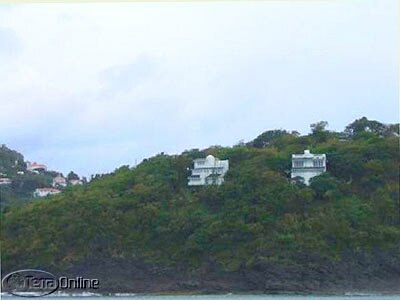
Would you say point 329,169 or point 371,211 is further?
point 329,169

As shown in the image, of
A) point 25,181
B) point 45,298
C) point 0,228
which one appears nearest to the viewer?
point 45,298

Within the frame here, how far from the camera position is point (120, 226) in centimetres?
2884

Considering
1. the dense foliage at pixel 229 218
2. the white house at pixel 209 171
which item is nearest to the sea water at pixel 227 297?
the dense foliage at pixel 229 218

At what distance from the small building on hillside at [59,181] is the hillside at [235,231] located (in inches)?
119

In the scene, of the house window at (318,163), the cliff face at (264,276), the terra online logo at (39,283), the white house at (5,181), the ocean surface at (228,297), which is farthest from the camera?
the white house at (5,181)

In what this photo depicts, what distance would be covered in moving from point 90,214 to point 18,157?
17.2 feet

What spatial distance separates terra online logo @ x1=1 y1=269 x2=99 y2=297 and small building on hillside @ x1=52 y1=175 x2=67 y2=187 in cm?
→ 416

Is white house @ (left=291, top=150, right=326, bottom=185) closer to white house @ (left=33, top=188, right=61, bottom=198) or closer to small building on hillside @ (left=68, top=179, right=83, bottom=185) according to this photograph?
small building on hillside @ (left=68, top=179, right=83, bottom=185)

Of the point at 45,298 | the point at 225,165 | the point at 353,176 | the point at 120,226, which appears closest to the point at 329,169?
the point at 353,176

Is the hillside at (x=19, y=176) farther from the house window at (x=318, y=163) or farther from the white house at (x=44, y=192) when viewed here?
the house window at (x=318, y=163)

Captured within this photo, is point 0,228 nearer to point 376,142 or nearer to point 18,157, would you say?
point 18,157

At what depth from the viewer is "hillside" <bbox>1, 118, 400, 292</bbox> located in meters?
27.4

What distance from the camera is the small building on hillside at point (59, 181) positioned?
3272cm

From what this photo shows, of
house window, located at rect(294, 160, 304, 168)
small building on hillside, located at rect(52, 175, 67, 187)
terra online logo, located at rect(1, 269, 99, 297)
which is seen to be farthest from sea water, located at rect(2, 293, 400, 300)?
small building on hillside, located at rect(52, 175, 67, 187)
